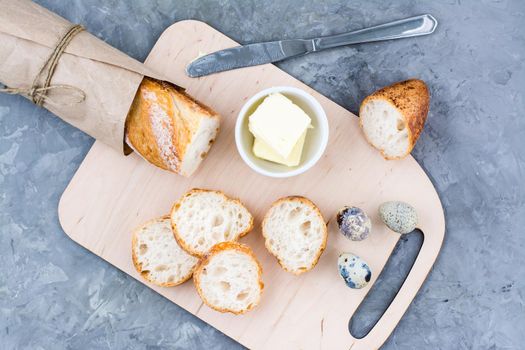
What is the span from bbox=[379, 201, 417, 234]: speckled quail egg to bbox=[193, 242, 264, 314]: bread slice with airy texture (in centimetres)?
42

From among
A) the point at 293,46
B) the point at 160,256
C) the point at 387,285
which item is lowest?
the point at 160,256

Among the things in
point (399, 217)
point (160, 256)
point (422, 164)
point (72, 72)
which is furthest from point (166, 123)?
point (422, 164)

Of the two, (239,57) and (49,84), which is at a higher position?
(239,57)

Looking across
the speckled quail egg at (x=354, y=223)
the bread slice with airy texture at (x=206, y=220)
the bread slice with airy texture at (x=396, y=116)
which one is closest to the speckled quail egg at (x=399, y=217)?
the speckled quail egg at (x=354, y=223)

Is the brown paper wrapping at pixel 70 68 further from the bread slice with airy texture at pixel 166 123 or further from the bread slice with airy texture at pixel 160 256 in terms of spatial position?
the bread slice with airy texture at pixel 160 256

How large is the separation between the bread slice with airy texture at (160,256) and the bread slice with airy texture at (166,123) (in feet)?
0.69

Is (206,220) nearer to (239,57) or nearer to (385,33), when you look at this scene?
(239,57)

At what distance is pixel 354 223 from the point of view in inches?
66.4

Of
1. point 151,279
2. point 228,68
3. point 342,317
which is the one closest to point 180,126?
point 228,68

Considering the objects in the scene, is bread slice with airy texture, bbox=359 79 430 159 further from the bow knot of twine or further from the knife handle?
the bow knot of twine

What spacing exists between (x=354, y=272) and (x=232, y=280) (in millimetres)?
367

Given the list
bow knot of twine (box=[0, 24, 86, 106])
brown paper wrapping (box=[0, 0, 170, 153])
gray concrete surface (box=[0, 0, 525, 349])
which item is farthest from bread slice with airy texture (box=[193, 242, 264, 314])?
bow knot of twine (box=[0, 24, 86, 106])

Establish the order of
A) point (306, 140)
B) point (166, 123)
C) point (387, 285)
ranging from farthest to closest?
1. point (387, 285)
2. point (306, 140)
3. point (166, 123)

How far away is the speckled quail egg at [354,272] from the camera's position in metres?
1.69
